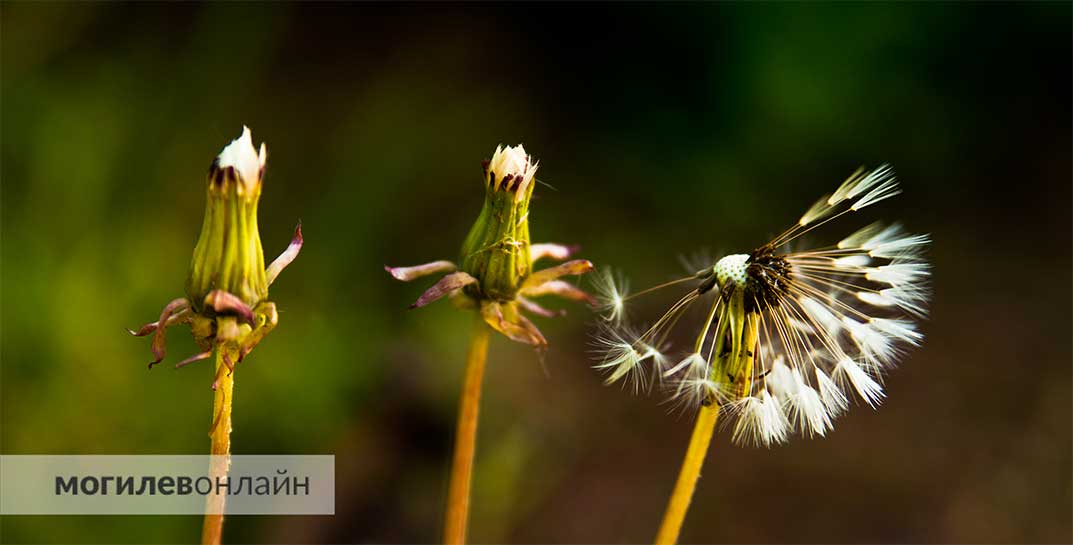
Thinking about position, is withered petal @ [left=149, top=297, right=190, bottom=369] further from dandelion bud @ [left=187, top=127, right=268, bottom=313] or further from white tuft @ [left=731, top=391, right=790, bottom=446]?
white tuft @ [left=731, top=391, right=790, bottom=446]

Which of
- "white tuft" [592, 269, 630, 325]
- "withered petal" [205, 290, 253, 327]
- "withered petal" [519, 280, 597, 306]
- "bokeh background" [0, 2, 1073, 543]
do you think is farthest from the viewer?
"bokeh background" [0, 2, 1073, 543]

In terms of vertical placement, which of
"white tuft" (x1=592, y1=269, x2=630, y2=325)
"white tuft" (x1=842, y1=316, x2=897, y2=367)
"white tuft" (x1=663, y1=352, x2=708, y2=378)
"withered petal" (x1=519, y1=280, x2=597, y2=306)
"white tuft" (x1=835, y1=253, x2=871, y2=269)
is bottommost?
"white tuft" (x1=663, y1=352, x2=708, y2=378)

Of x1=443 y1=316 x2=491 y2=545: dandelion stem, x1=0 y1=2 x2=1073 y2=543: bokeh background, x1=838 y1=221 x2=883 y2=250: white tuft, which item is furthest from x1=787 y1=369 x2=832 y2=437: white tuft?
x1=0 y1=2 x2=1073 y2=543: bokeh background

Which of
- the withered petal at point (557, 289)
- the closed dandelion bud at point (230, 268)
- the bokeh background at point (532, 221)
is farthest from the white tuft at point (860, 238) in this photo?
the bokeh background at point (532, 221)

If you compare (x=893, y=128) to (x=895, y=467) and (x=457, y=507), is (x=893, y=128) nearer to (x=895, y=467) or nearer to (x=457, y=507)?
(x=895, y=467)

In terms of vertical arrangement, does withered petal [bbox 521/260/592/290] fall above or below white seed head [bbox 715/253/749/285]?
above

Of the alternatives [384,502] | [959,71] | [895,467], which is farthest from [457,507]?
[959,71]
